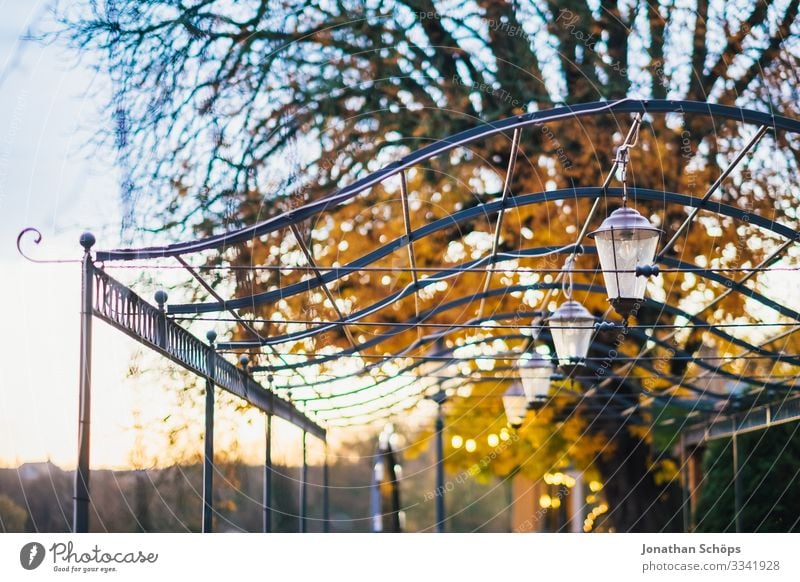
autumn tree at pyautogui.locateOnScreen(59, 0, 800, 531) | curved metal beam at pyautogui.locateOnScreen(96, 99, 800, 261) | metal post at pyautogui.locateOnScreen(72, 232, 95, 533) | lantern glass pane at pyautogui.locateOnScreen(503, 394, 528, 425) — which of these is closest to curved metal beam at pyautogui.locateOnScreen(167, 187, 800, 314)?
curved metal beam at pyautogui.locateOnScreen(96, 99, 800, 261)

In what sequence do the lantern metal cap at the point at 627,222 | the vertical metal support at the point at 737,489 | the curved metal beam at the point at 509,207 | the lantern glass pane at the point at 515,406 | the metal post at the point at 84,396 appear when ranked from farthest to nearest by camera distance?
the vertical metal support at the point at 737,489 < the lantern glass pane at the point at 515,406 < the curved metal beam at the point at 509,207 < the lantern metal cap at the point at 627,222 < the metal post at the point at 84,396

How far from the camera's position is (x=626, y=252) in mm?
5723

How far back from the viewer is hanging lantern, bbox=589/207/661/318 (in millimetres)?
5668

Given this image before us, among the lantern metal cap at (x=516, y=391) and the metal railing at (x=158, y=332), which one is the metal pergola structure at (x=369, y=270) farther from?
the lantern metal cap at (x=516, y=391)

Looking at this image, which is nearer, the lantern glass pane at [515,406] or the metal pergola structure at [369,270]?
the metal pergola structure at [369,270]

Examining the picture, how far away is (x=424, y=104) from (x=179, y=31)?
8.97ft

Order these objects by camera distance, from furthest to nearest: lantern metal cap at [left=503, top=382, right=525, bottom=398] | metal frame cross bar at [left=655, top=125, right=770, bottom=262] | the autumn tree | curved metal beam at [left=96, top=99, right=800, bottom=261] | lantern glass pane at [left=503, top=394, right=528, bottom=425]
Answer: the autumn tree, lantern metal cap at [left=503, top=382, right=525, bottom=398], lantern glass pane at [left=503, top=394, right=528, bottom=425], metal frame cross bar at [left=655, top=125, right=770, bottom=262], curved metal beam at [left=96, top=99, right=800, bottom=261]

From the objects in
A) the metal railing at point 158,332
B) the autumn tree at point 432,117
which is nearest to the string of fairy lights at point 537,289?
the metal railing at point 158,332

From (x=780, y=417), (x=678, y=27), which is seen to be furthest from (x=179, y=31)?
(x=780, y=417)

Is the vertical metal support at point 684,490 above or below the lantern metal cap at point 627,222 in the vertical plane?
below

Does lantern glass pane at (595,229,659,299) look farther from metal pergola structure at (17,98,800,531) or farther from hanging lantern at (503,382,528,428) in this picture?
hanging lantern at (503,382,528,428)
